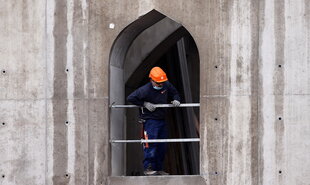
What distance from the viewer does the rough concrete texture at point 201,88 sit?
11.4m

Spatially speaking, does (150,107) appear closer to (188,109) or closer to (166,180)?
(166,180)

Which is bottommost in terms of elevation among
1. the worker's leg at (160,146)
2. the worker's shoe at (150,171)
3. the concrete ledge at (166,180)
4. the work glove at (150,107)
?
the concrete ledge at (166,180)

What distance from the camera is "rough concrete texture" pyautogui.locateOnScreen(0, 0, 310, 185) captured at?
11430mm

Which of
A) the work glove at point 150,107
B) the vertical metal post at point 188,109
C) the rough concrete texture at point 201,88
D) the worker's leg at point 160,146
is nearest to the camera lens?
the rough concrete texture at point 201,88

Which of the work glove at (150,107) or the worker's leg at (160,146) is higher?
the work glove at (150,107)

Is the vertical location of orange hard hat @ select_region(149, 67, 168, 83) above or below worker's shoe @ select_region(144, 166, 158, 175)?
above

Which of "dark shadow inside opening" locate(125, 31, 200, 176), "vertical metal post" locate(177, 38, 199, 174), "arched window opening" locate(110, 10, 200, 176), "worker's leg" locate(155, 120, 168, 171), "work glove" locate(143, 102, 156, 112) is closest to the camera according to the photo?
"work glove" locate(143, 102, 156, 112)

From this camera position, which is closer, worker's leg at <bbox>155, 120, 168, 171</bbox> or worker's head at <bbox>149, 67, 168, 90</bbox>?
worker's head at <bbox>149, 67, 168, 90</bbox>

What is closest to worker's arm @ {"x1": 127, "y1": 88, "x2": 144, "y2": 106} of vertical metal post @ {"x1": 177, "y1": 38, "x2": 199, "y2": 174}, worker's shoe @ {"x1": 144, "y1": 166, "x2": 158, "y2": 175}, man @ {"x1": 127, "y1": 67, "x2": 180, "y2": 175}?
man @ {"x1": 127, "y1": 67, "x2": 180, "y2": 175}

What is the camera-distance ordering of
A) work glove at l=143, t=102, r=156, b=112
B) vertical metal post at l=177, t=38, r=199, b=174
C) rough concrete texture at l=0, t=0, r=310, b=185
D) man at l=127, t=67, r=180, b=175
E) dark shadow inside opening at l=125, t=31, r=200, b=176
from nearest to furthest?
rough concrete texture at l=0, t=0, r=310, b=185 < work glove at l=143, t=102, r=156, b=112 < man at l=127, t=67, r=180, b=175 < dark shadow inside opening at l=125, t=31, r=200, b=176 < vertical metal post at l=177, t=38, r=199, b=174

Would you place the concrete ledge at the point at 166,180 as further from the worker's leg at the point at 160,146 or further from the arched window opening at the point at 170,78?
the arched window opening at the point at 170,78

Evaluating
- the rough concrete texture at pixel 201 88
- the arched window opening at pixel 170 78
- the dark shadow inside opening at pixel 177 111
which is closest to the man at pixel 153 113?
the rough concrete texture at pixel 201 88

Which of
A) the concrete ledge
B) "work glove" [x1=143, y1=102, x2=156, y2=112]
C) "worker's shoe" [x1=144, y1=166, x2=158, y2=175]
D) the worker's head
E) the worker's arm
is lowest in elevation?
the concrete ledge

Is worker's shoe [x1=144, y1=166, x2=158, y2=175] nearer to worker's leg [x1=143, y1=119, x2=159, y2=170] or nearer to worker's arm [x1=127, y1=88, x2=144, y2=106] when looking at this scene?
worker's leg [x1=143, y1=119, x2=159, y2=170]
